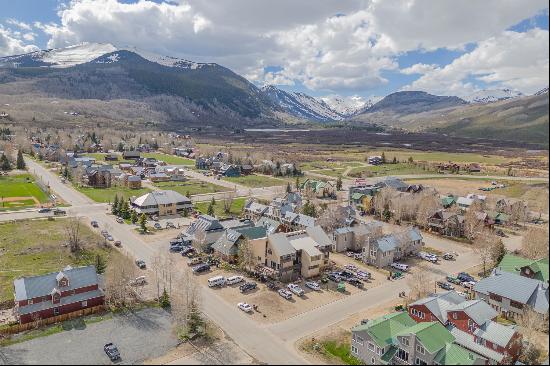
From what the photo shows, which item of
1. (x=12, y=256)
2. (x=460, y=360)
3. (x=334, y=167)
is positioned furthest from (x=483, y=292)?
(x=334, y=167)

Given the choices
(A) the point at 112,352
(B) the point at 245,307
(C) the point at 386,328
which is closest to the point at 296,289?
(B) the point at 245,307

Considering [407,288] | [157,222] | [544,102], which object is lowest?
[407,288]

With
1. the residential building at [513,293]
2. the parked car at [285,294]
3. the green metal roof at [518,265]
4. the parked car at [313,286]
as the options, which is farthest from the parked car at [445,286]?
the parked car at [285,294]

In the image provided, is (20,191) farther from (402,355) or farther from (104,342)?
(402,355)

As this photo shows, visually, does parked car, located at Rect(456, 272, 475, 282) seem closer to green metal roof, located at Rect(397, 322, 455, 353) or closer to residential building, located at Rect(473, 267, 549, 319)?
residential building, located at Rect(473, 267, 549, 319)

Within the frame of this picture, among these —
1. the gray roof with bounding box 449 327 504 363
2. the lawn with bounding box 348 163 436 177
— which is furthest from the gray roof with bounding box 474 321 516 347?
the lawn with bounding box 348 163 436 177

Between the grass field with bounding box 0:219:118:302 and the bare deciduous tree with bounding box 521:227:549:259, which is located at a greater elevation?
the grass field with bounding box 0:219:118:302

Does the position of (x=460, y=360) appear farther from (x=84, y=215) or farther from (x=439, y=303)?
(x=84, y=215)
